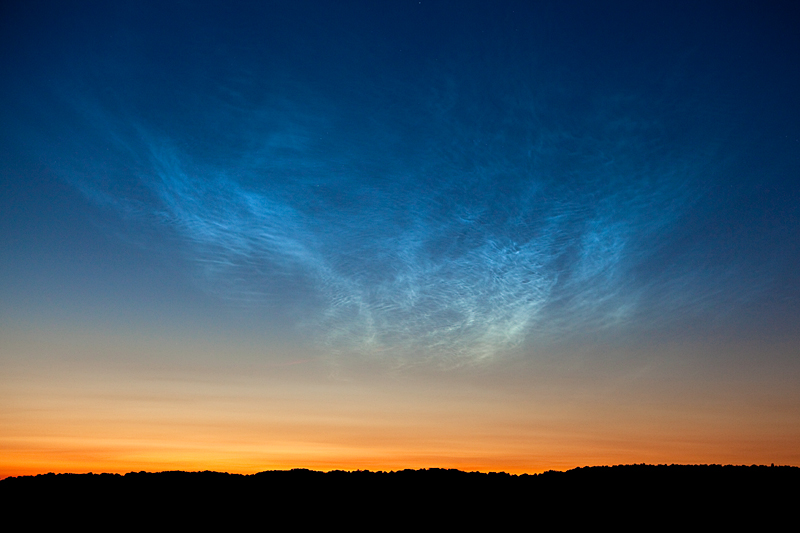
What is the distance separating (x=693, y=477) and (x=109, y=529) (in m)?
61.9

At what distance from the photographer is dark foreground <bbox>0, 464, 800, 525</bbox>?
56250 mm

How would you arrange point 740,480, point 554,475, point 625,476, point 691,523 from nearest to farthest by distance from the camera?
point 691,523 < point 740,480 < point 625,476 < point 554,475

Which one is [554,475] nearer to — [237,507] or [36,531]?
[237,507]

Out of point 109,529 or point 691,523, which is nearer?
point 691,523

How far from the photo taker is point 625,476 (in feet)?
212

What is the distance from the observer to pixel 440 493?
66.8 m

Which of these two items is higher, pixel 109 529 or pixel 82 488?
pixel 82 488

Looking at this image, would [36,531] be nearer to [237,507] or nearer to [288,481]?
[237,507]

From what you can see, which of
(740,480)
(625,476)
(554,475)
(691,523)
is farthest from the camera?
(554,475)

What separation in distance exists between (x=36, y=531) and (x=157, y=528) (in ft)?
42.1

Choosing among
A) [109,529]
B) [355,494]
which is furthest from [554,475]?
[109,529]

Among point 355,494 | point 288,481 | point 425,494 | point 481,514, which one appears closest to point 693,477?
point 481,514

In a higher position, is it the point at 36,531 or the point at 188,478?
the point at 188,478

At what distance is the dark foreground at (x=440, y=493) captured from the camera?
56250 mm
